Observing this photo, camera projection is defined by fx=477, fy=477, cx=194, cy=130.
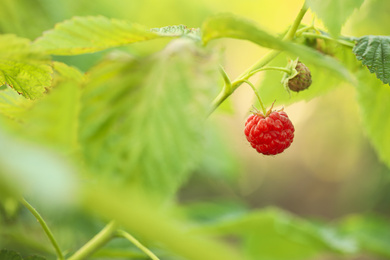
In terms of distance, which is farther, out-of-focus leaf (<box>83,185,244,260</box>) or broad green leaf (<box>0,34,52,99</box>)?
broad green leaf (<box>0,34,52,99</box>)

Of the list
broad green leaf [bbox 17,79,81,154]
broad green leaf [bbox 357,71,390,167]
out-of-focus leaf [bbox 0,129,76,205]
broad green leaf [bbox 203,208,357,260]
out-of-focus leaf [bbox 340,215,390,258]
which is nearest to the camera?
out-of-focus leaf [bbox 0,129,76,205]

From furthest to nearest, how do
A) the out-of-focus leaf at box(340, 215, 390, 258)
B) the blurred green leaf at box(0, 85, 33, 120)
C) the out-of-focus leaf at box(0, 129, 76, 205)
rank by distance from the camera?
the out-of-focus leaf at box(340, 215, 390, 258), the blurred green leaf at box(0, 85, 33, 120), the out-of-focus leaf at box(0, 129, 76, 205)

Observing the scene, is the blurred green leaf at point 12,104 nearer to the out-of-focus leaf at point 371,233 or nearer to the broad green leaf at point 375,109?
the broad green leaf at point 375,109

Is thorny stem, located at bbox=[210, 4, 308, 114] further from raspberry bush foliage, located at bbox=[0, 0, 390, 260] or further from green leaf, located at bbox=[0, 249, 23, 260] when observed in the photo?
green leaf, located at bbox=[0, 249, 23, 260]

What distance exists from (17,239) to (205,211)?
73cm

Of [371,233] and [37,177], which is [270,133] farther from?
[371,233]

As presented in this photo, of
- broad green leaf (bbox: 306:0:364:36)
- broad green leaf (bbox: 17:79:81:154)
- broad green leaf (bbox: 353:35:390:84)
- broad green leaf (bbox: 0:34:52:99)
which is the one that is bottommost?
broad green leaf (bbox: 17:79:81:154)

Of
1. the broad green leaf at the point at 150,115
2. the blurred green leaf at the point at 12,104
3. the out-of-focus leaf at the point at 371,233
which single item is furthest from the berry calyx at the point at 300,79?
the out-of-focus leaf at the point at 371,233

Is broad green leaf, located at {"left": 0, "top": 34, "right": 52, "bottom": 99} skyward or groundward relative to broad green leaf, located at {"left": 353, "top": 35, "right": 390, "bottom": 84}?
groundward

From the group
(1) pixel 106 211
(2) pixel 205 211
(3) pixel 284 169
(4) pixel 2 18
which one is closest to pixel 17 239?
(4) pixel 2 18

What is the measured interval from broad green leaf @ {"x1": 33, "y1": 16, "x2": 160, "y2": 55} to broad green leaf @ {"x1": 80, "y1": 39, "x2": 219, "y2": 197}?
5cm

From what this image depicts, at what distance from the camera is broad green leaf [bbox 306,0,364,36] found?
482 mm

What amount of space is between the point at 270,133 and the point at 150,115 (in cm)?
34

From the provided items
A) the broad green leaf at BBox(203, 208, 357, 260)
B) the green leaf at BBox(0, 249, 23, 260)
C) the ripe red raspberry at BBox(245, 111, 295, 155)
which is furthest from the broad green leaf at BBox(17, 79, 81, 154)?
the broad green leaf at BBox(203, 208, 357, 260)
